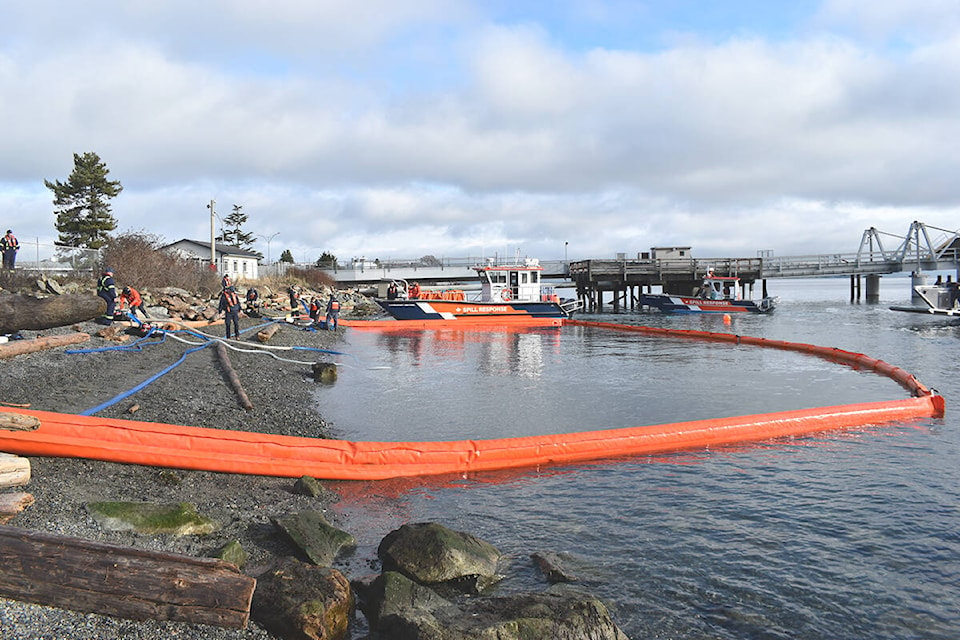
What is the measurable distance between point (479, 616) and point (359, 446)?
389cm

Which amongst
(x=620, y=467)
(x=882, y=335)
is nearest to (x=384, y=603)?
(x=620, y=467)

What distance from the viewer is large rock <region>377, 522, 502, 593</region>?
5.32 metres

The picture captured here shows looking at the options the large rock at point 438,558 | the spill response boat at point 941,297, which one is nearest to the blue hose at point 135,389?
the large rock at point 438,558

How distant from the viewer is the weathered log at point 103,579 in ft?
12.7

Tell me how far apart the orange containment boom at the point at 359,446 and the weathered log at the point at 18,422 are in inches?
8.0

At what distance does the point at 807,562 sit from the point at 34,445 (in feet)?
24.6

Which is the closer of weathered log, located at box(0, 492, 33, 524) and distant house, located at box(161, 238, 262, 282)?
weathered log, located at box(0, 492, 33, 524)

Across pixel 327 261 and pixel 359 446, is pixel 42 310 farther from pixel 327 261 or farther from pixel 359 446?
pixel 327 261

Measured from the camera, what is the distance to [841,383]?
1627 cm

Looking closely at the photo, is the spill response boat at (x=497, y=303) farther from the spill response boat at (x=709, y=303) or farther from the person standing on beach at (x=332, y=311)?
the spill response boat at (x=709, y=303)

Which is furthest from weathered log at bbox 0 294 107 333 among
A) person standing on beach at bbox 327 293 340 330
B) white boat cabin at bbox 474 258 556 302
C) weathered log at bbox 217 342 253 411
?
white boat cabin at bbox 474 258 556 302

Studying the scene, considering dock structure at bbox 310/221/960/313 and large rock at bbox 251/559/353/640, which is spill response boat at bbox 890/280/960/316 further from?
large rock at bbox 251/559/353/640

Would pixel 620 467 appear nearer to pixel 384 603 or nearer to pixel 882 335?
pixel 384 603

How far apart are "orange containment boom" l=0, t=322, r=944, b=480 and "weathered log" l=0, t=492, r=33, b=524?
4.67 feet
